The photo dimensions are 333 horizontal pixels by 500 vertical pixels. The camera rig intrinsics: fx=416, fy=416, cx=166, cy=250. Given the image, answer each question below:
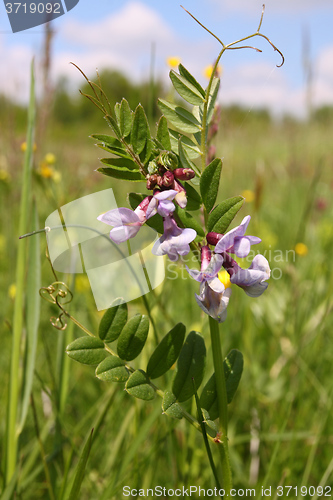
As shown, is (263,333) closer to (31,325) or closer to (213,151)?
(213,151)

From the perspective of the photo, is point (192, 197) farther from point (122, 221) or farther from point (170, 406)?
point (170, 406)

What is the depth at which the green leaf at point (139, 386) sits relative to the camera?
0.51m

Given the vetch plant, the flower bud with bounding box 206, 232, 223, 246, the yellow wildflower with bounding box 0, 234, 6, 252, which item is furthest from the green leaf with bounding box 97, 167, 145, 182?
the yellow wildflower with bounding box 0, 234, 6, 252

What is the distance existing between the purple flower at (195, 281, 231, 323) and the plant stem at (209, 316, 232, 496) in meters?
0.05

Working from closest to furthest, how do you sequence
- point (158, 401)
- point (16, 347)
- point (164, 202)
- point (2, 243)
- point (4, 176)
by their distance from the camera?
point (164, 202)
point (16, 347)
point (158, 401)
point (4, 176)
point (2, 243)

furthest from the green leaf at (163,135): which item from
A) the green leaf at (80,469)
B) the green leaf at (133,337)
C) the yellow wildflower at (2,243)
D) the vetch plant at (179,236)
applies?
the yellow wildflower at (2,243)

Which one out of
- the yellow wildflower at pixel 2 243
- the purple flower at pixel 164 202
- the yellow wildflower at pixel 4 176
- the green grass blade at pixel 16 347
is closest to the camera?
the purple flower at pixel 164 202

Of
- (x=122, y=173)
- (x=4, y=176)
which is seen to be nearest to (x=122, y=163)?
(x=122, y=173)

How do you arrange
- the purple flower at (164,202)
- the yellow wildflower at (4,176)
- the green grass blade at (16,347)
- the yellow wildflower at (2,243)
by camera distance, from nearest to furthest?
the purple flower at (164,202)
the green grass blade at (16,347)
the yellow wildflower at (4,176)
the yellow wildflower at (2,243)

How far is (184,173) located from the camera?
0.44m

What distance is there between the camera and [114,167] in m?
0.48

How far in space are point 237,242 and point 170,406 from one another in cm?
22

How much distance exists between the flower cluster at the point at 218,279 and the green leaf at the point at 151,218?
71mm

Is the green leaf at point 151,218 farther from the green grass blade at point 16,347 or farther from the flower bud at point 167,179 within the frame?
the green grass blade at point 16,347
